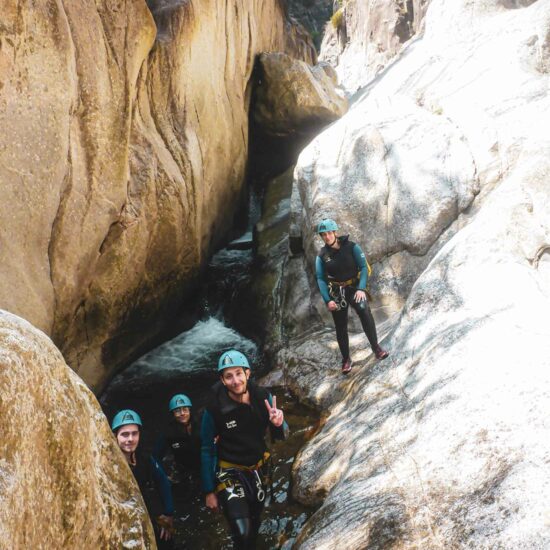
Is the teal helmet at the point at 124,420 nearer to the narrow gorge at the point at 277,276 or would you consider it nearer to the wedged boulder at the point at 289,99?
the narrow gorge at the point at 277,276

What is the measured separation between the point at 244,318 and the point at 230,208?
4090mm

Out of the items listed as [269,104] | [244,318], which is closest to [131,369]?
[244,318]

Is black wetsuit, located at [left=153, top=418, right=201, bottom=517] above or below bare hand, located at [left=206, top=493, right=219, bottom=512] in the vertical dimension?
below

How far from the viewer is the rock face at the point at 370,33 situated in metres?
25.0

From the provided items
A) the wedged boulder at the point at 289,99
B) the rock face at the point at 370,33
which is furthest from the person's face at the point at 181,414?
the rock face at the point at 370,33

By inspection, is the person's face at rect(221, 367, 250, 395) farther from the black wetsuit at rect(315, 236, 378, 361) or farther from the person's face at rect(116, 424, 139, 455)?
the black wetsuit at rect(315, 236, 378, 361)

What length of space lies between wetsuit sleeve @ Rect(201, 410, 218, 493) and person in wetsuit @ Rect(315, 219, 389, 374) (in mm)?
3428

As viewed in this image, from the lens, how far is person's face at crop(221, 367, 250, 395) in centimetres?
479

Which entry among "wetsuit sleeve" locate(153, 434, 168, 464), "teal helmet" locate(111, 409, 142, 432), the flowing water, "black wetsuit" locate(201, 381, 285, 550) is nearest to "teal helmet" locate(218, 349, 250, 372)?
"black wetsuit" locate(201, 381, 285, 550)

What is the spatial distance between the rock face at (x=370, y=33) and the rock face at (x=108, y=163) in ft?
45.7

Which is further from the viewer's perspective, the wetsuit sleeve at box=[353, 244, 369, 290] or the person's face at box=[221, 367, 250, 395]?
the wetsuit sleeve at box=[353, 244, 369, 290]

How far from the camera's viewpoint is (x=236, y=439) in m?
4.82

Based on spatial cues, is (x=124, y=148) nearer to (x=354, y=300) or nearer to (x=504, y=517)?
(x=354, y=300)

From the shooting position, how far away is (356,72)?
97.4 feet
